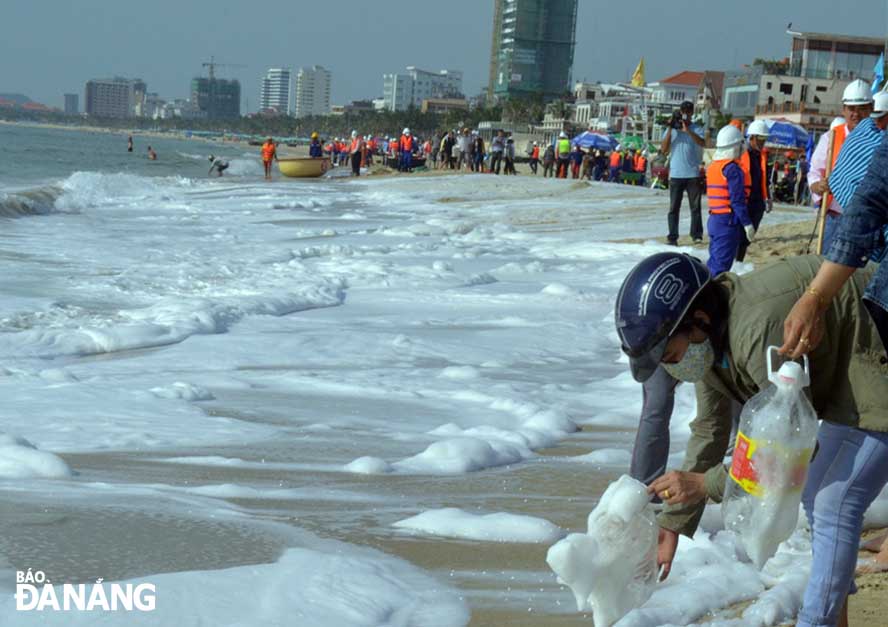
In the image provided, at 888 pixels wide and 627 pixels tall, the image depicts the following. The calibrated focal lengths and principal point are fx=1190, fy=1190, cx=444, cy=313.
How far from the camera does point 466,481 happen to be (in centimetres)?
561

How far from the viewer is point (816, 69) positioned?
101062 millimetres

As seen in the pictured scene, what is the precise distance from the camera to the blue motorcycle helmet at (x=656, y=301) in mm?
2998

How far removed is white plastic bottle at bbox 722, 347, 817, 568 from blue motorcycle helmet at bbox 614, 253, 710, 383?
0.25 metres

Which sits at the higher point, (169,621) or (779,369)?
(779,369)

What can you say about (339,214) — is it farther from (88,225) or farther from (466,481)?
(466,481)

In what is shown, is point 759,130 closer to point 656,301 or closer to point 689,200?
point 689,200

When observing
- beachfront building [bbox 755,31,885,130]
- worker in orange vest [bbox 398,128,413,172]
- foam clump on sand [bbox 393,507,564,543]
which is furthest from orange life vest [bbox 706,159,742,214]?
beachfront building [bbox 755,31,885,130]

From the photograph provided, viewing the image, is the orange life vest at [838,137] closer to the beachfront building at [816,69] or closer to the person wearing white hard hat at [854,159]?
the person wearing white hard hat at [854,159]

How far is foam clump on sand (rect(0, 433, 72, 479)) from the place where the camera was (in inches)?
211

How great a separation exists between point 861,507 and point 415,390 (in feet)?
15.6

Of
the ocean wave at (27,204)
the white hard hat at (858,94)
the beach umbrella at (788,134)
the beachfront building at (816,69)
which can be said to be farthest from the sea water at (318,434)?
the beachfront building at (816,69)

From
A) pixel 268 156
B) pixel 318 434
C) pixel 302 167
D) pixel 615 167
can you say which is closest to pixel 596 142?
pixel 615 167

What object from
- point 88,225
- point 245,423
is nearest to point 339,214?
point 88,225

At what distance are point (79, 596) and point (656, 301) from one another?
2.19 metres
